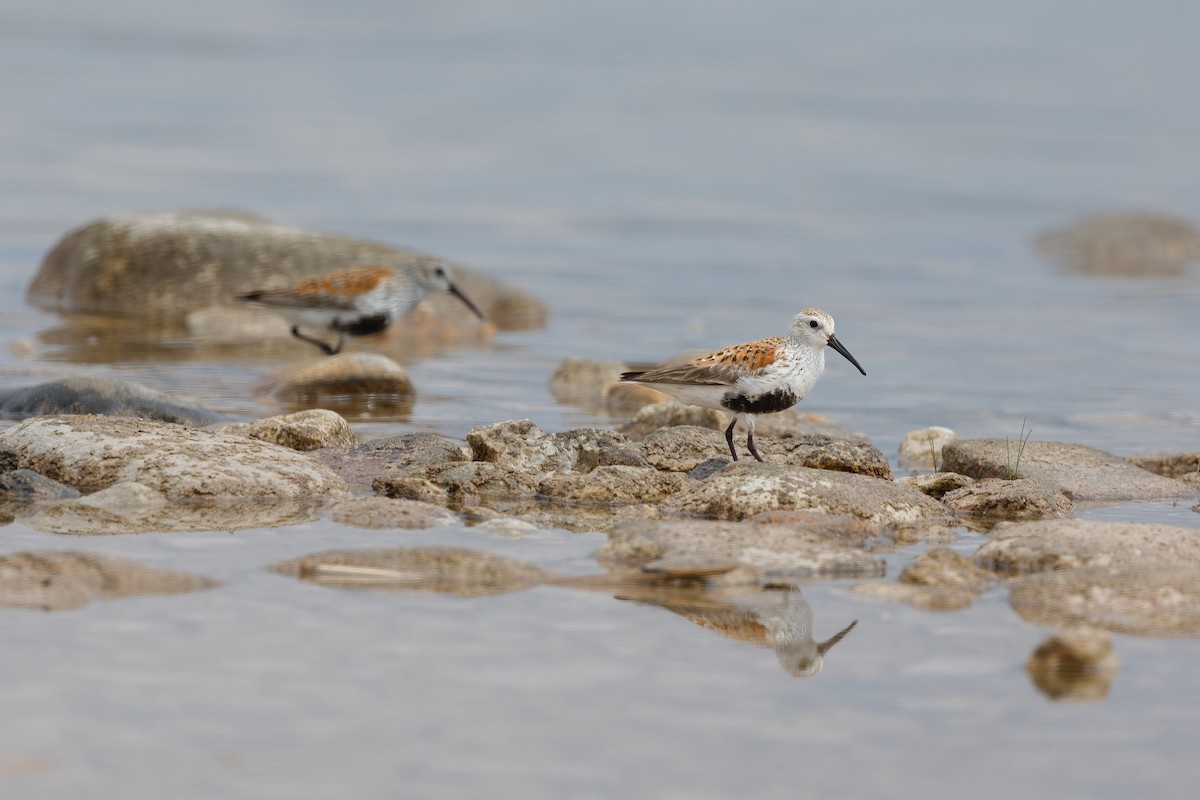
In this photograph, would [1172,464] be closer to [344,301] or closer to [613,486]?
[613,486]

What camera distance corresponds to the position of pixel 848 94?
40.3 metres

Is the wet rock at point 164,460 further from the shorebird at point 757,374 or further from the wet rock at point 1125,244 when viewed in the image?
the wet rock at point 1125,244

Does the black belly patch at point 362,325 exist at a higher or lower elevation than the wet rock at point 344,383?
higher

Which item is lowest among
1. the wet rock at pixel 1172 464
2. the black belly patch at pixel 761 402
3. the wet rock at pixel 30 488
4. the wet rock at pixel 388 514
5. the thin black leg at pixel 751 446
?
the wet rock at pixel 30 488

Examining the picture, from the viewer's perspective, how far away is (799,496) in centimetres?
843

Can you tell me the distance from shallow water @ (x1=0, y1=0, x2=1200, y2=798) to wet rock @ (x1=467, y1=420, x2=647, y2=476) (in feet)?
5.25

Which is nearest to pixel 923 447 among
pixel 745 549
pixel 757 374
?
pixel 757 374

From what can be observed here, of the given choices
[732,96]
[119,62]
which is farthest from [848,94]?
[119,62]

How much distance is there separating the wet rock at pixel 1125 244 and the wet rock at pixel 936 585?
657 inches

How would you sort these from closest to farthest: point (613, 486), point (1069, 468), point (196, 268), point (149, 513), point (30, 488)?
point (149, 513), point (30, 488), point (613, 486), point (1069, 468), point (196, 268)

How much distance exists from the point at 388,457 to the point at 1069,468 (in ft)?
13.8

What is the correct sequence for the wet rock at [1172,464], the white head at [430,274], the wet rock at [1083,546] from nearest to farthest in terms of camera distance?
the wet rock at [1083,546] < the wet rock at [1172,464] < the white head at [430,274]

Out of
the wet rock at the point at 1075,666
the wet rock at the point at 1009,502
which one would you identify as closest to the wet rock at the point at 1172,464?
the wet rock at the point at 1009,502

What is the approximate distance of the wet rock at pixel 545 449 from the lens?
9469 mm
